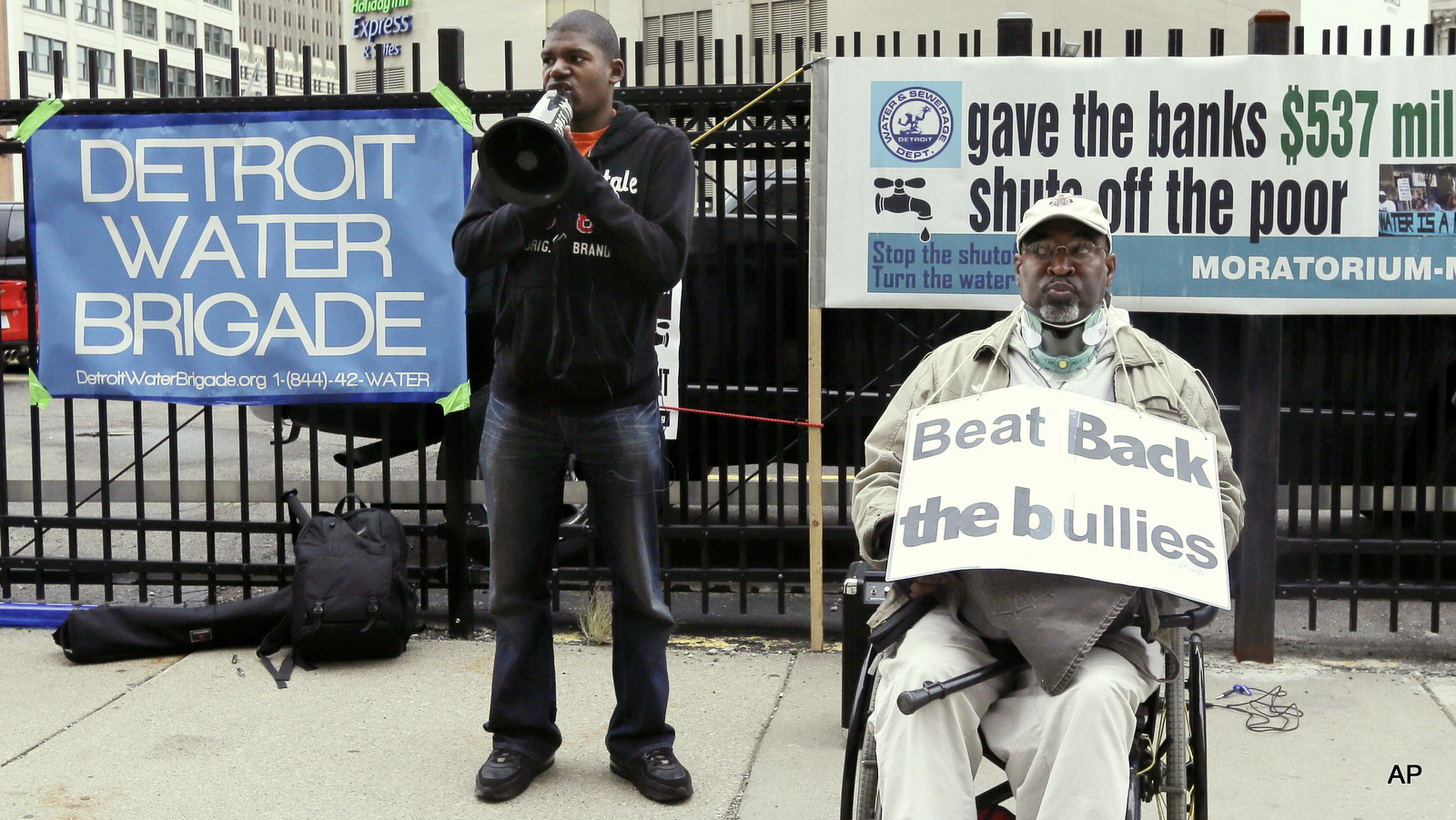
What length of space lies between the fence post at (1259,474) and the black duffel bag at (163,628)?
346 cm

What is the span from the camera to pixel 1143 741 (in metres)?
2.89

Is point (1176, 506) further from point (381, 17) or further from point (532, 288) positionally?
point (381, 17)

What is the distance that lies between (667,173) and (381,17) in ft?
123

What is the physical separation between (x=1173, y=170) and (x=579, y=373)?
2388mm

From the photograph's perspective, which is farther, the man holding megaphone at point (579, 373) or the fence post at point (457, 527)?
the fence post at point (457, 527)

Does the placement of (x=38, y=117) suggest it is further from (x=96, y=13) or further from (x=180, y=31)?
(x=180, y=31)

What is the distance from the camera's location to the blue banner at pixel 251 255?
17.6 ft

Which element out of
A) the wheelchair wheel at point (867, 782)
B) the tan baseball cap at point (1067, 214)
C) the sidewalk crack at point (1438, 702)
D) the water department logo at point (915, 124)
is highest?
the water department logo at point (915, 124)

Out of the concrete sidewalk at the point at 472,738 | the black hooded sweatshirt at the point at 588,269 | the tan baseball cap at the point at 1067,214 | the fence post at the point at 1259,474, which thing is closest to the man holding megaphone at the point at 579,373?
the black hooded sweatshirt at the point at 588,269

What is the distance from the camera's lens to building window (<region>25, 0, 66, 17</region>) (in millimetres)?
62312

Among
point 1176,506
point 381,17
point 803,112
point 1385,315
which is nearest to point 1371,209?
point 1385,315

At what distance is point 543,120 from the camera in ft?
11.2

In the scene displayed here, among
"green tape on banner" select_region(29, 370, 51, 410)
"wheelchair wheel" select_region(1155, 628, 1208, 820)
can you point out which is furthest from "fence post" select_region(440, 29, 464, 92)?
"wheelchair wheel" select_region(1155, 628, 1208, 820)

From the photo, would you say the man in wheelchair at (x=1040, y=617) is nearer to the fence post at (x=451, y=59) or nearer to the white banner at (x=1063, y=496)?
the white banner at (x=1063, y=496)
